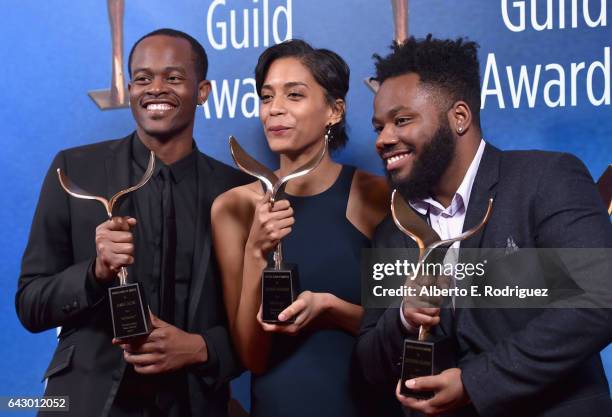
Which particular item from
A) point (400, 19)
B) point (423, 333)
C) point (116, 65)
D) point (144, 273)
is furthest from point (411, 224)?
point (116, 65)

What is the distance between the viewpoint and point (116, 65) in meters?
2.37

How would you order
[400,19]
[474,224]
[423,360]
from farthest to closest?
[400,19], [474,224], [423,360]

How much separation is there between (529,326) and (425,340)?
19 centimetres

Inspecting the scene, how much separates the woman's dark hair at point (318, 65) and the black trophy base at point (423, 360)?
702 millimetres

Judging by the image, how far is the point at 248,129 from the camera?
2291mm

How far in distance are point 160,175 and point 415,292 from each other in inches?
31.0

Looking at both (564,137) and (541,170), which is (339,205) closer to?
(541,170)

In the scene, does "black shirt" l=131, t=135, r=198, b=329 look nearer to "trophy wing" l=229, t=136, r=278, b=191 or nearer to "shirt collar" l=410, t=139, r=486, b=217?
"trophy wing" l=229, t=136, r=278, b=191

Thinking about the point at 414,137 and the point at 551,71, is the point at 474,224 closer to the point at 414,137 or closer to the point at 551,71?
the point at 414,137

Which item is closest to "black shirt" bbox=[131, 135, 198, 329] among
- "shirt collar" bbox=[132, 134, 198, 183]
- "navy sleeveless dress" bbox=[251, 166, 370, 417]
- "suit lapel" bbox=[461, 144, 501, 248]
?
"shirt collar" bbox=[132, 134, 198, 183]

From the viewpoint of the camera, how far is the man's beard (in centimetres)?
167

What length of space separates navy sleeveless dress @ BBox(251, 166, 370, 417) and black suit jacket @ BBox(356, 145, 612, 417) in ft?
0.53

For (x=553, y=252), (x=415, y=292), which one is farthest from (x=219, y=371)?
(x=553, y=252)

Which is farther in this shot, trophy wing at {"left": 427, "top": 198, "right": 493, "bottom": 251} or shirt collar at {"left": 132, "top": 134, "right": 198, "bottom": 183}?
shirt collar at {"left": 132, "top": 134, "right": 198, "bottom": 183}
